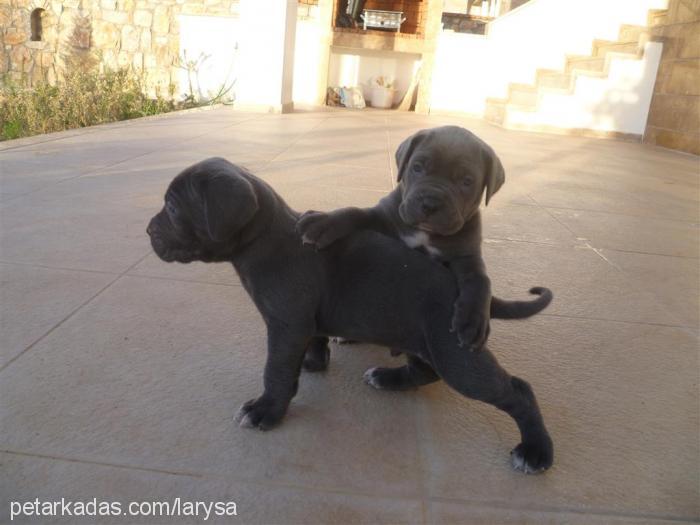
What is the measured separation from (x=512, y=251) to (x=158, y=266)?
92.0 inches

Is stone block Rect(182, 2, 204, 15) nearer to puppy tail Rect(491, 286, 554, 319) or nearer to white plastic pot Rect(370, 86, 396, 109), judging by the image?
white plastic pot Rect(370, 86, 396, 109)

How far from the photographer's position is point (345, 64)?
15.1m

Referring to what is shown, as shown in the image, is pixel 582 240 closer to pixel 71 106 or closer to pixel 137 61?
pixel 71 106

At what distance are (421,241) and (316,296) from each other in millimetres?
658

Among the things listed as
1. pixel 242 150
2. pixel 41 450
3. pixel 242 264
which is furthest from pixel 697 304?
pixel 242 150

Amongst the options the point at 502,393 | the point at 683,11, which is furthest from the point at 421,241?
the point at 683,11

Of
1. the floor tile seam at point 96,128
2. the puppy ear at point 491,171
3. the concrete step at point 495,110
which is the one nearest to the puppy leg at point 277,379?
the puppy ear at point 491,171

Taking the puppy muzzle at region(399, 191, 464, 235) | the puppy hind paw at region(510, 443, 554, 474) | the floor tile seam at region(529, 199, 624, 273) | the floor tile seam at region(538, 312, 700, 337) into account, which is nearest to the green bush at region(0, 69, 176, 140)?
the floor tile seam at region(529, 199, 624, 273)

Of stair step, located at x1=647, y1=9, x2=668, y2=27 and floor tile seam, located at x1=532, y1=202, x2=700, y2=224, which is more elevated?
stair step, located at x1=647, y1=9, x2=668, y2=27

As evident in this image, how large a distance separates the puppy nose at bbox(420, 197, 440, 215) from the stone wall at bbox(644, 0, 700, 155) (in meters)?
10.2

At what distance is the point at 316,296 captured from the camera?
190 cm

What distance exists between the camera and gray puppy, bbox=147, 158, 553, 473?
6.01ft

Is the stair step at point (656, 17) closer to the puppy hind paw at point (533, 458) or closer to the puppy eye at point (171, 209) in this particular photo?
the puppy hind paw at point (533, 458)

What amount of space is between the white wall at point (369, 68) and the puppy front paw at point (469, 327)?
13787mm
